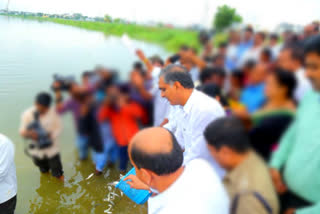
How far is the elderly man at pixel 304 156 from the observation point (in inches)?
24.5

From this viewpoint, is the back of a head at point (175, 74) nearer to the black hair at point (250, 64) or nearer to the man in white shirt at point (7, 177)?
the black hair at point (250, 64)

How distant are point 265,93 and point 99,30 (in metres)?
1.15

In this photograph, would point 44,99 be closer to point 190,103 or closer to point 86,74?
point 86,74

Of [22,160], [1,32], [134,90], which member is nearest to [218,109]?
[134,90]

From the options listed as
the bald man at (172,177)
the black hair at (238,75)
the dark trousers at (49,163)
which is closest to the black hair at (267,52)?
the black hair at (238,75)

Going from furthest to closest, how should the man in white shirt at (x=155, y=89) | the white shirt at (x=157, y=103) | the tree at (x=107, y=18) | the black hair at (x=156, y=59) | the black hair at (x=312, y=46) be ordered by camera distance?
the white shirt at (x=157, y=103) → the black hair at (x=156, y=59) → the man in white shirt at (x=155, y=89) → the tree at (x=107, y=18) → the black hair at (x=312, y=46)

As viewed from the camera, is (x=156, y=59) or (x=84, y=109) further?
(x=156, y=59)

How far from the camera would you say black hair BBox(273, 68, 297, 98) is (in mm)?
639

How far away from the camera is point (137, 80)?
144cm

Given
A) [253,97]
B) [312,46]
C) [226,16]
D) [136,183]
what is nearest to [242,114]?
[253,97]

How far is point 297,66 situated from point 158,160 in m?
0.75

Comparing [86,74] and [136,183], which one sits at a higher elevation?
[86,74]

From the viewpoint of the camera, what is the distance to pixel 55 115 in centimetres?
113

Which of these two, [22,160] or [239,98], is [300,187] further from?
[22,160]
